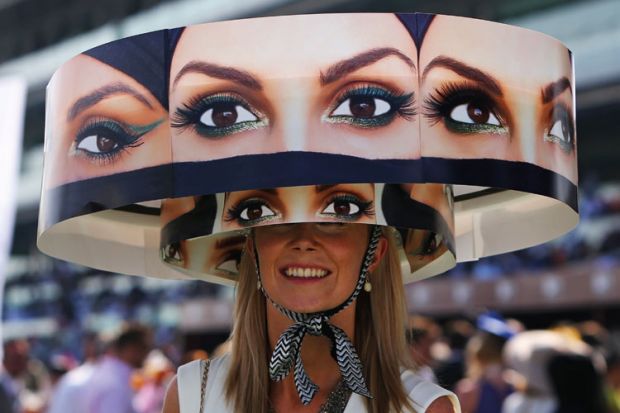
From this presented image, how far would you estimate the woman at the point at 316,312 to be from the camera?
186cm

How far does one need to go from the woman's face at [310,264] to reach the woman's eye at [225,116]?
1.06ft

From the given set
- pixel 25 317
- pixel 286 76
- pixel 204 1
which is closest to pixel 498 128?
pixel 286 76

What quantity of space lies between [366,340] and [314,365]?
A: 11cm

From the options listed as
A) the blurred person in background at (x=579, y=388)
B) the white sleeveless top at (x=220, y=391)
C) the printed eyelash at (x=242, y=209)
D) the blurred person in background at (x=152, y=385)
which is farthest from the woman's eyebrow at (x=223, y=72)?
the blurred person in background at (x=152, y=385)

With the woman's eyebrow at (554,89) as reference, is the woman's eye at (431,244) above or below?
below

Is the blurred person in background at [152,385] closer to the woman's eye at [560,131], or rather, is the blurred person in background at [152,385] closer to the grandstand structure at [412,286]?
the grandstand structure at [412,286]

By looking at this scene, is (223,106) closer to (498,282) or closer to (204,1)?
(498,282)

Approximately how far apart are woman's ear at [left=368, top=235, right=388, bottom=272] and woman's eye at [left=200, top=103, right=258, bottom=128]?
0.48 meters

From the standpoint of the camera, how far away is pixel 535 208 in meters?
2.11

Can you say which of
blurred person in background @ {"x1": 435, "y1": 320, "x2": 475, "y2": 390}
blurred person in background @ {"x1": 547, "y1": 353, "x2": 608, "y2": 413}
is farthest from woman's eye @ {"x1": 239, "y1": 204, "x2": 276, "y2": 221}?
blurred person in background @ {"x1": 435, "y1": 320, "x2": 475, "y2": 390}

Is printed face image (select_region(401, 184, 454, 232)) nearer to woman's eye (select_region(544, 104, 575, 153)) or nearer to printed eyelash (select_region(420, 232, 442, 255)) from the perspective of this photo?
printed eyelash (select_region(420, 232, 442, 255))

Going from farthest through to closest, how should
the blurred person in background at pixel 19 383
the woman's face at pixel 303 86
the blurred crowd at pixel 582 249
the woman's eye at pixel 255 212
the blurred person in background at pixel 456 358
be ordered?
the blurred crowd at pixel 582 249 → the blurred person in background at pixel 456 358 → the blurred person in background at pixel 19 383 → the woman's eye at pixel 255 212 → the woman's face at pixel 303 86

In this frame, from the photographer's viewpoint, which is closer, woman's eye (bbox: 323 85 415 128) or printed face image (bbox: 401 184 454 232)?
woman's eye (bbox: 323 85 415 128)

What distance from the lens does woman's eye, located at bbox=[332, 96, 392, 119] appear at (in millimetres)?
1589
